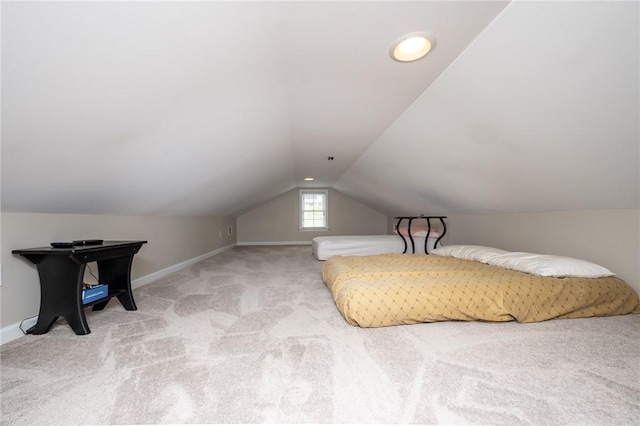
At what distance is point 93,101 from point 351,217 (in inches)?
263

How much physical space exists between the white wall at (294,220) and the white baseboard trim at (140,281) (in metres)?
1.02

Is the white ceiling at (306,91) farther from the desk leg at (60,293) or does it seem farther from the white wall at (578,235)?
the desk leg at (60,293)

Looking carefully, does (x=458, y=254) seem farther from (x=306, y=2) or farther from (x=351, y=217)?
(x=351, y=217)

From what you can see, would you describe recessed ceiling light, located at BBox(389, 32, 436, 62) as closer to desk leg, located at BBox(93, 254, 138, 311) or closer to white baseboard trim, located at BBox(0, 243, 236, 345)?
desk leg, located at BBox(93, 254, 138, 311)

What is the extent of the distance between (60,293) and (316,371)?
5.67ft

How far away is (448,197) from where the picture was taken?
139 inches

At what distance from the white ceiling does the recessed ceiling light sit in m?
0.05

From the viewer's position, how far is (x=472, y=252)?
2936 mm

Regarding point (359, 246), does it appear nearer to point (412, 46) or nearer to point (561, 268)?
point (561, 268)

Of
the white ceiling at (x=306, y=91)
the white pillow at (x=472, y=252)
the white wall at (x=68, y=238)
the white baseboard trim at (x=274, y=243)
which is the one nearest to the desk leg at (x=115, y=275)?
the white wall at (x=68, y=238)

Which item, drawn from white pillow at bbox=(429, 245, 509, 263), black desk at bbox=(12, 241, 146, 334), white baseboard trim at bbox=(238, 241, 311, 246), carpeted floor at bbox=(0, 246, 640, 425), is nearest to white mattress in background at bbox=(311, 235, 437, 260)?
white pillow at bbox=(429, 245, 509, 263)

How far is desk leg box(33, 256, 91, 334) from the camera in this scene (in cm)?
167

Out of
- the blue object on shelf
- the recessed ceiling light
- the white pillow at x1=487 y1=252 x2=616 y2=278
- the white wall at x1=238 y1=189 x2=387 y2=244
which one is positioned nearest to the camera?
the recessed ceiling light

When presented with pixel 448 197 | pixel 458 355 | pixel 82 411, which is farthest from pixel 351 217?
pixel 82 411
